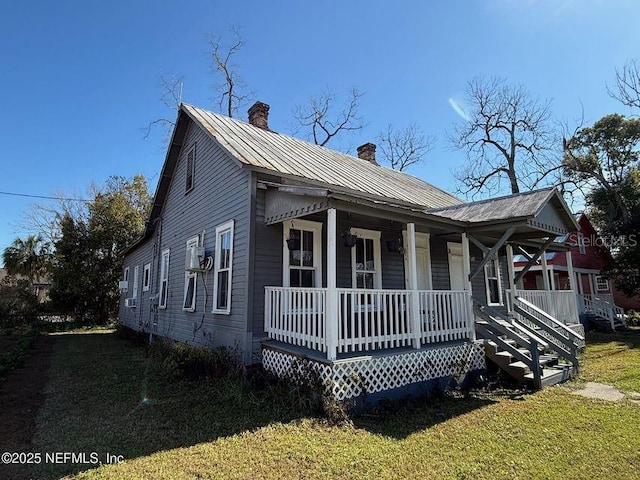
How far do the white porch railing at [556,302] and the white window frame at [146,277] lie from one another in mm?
13275

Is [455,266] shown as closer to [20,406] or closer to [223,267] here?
[223,267]

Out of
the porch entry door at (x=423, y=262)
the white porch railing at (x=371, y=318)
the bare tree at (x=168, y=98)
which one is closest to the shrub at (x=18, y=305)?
the bare tree at (x=168, y=98)

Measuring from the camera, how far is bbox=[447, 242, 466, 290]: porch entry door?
10.5 metres

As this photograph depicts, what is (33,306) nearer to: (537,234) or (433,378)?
(433,378)

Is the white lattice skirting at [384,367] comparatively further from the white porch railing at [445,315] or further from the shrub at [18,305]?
the shrub at [18,305]

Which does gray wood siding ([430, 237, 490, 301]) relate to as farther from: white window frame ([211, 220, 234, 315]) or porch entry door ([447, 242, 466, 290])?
white window frame ([211, 220, 234, 315])

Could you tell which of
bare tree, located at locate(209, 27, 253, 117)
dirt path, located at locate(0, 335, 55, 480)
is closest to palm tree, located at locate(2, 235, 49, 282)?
bare tree, located at locate(209, 27, 253, 117)

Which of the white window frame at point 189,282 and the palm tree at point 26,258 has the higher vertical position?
the palm tree at point 26,258

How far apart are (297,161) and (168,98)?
45.5 feet

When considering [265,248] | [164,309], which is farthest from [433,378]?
[164,309]

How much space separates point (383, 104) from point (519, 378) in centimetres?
1355

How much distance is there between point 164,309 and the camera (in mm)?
11922

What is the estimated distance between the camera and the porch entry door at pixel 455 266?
1053 centimetres

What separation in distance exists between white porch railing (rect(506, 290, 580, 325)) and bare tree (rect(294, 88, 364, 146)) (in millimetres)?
16087
